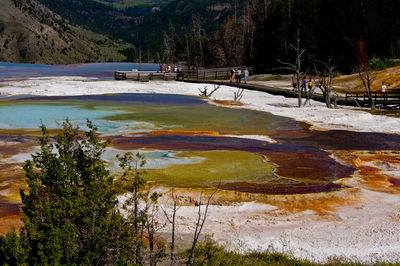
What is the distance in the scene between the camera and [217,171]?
14.8 metres

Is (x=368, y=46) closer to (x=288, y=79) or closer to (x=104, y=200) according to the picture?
(x=288, y=79)

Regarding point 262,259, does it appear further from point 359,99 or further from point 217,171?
point 359,99

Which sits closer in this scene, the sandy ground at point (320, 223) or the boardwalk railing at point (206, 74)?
the sandy ground at point (320, 223)

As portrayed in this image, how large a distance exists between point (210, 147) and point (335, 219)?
8.42 m

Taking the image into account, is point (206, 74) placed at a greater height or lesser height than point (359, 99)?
greater

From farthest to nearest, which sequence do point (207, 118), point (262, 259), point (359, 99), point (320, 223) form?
1. point (359, 99)
2. point (207, 118)
3. point (320, 223)
4. point (262, 259)

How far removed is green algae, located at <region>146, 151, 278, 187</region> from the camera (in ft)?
45.0

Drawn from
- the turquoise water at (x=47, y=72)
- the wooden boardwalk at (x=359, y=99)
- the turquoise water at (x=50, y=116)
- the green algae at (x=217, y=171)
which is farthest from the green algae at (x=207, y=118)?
the turquoise water at (x=47, y=72)

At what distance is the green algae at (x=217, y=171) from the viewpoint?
13727 mm

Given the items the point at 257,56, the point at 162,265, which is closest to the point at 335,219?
the point at 162,265

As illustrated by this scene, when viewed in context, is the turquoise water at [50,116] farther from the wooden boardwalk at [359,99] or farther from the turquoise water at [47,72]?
the turquoise water at [47,72]

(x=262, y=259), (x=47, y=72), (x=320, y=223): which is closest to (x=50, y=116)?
(x=320, y=223)

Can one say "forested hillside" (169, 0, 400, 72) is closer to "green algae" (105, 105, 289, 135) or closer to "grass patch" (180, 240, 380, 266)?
"green algae" (105, 105, 289, 135)

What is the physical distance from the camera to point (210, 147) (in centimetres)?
1870
